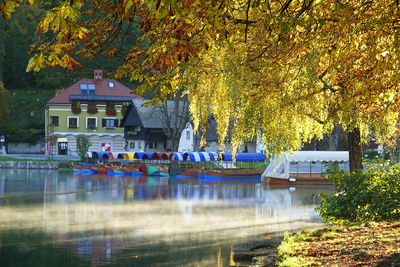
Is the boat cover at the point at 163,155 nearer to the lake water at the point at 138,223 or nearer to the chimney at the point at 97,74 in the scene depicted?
the lake water at the point at 138,223

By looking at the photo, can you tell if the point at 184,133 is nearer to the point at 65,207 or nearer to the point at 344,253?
the point at 65,207

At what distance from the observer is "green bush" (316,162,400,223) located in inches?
580

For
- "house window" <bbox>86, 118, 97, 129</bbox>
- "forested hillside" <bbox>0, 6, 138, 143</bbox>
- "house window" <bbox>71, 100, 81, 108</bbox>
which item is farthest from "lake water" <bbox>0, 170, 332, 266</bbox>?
"forested hillside" <bbox>0, 6, 138, 143</bbox>

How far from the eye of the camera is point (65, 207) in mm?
28922

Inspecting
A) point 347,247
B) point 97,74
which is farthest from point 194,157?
point 347,247

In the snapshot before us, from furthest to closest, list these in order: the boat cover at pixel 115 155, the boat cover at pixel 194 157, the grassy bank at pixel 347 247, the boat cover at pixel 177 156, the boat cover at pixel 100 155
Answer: the boat cover at pixel 100 155 → the boat cover at pixel 115 155 → the boat cover at pixel 177 156 → the boat cover at pixel 194 157 → the grassy bank at pixel 347 247

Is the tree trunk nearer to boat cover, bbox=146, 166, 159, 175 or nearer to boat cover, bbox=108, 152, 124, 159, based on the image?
boat cover, bbox=146, 166, 159, 175

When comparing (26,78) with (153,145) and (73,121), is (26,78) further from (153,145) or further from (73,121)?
(153,145)

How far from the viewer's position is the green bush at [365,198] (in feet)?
48.3

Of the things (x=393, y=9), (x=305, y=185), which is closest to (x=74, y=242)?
(x=393, y=9)

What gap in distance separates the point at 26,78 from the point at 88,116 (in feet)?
95.5

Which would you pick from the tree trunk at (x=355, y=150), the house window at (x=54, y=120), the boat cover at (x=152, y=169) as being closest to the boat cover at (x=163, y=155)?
the boat cover at (x=152, y=169)

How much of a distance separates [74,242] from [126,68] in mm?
9677

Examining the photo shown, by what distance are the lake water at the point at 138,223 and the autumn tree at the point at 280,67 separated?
426cm
